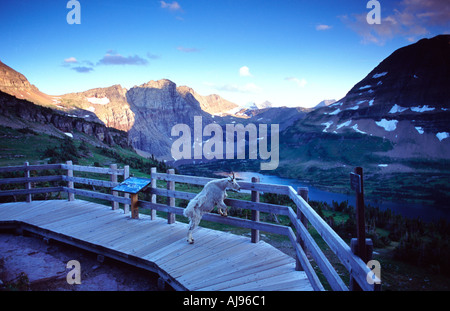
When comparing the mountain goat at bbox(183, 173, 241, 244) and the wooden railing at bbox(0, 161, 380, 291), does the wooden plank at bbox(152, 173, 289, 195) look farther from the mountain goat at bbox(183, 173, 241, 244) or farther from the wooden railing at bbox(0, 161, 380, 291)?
the mountain goat at bbox(183, 173, 241, 244)

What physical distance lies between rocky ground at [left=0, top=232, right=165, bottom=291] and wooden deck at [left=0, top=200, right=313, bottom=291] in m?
0.31

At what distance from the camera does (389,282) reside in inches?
269

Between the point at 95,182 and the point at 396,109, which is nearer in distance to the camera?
the point at 95,182

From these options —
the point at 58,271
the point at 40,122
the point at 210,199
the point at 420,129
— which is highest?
the point at 420,129

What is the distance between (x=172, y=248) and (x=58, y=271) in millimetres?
2359

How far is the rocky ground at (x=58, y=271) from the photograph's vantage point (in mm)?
4941

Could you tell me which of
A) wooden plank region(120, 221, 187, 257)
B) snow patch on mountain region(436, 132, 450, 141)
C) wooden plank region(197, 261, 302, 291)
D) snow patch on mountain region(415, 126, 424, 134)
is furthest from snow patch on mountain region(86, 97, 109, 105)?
wooden plank region(197, 261, 302, 291)

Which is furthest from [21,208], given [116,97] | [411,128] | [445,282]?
[116,97]

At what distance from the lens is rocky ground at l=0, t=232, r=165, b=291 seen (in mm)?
4941

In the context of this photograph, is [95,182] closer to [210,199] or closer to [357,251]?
[210,199]

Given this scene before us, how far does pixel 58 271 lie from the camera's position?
17.9 feet

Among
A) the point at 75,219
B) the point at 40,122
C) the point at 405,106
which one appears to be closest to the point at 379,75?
the point at 405,106

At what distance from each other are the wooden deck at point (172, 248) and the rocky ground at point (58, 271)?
313 millimetres

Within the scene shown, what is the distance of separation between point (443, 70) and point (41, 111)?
133 metres
